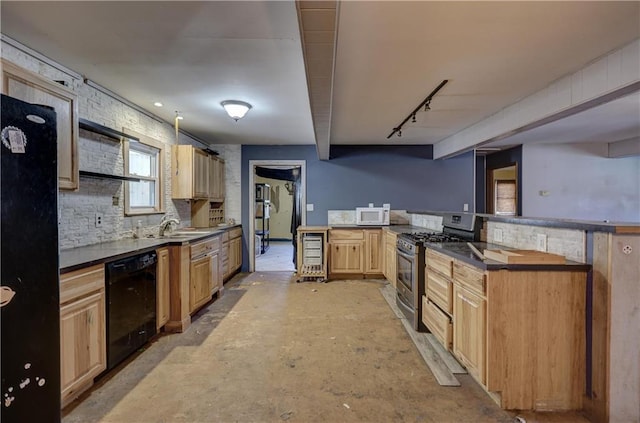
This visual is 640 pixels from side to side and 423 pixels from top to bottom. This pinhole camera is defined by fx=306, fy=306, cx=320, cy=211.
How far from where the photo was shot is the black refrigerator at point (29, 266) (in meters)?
1.35

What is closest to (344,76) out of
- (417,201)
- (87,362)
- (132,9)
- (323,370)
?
(132,9)

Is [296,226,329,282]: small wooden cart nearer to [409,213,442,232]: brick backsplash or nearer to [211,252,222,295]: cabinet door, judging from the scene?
[211,252,222,295]: cabinet door

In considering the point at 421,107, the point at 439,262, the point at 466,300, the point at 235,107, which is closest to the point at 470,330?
the point at 466,300

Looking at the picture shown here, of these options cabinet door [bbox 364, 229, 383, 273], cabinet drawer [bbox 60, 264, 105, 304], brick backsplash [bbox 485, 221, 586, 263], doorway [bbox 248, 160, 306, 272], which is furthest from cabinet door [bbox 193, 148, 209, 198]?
brick backsplash [bbox 485, 221, 586, 263]

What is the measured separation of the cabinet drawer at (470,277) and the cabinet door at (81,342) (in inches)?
100

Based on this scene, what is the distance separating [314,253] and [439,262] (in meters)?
2.72

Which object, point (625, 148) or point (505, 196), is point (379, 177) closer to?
point (625, 148)

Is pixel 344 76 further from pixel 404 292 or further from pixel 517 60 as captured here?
pixel 404 292

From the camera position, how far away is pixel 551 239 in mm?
2072

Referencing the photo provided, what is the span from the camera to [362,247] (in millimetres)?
5129

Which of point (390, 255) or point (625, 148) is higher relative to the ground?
point (625, 148)

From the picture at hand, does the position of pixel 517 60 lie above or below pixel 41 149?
above

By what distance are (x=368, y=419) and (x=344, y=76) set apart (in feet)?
8.33

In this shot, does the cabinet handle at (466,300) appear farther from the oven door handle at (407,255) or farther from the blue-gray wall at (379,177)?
the blue-gray wall at (379,177)
